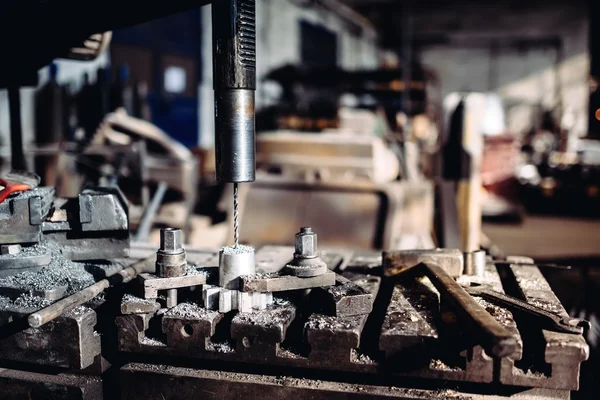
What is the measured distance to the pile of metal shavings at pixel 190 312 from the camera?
3.39 feet

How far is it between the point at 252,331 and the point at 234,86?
1.61ft

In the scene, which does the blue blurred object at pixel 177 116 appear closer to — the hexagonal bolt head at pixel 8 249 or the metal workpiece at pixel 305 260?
the hexagonal bolt head at pixel 8 249

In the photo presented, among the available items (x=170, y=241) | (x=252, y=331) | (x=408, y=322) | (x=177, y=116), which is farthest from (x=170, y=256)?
(x=177, y=116)

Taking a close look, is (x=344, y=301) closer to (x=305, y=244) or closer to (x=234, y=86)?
(x=305, y=244)

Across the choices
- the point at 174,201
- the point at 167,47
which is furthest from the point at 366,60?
the point at 174,201

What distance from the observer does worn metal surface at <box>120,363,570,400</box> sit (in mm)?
973

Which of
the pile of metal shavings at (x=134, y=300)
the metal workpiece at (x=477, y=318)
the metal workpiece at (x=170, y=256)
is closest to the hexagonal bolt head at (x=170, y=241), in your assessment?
the metal workpiece at (x=170, y=256)

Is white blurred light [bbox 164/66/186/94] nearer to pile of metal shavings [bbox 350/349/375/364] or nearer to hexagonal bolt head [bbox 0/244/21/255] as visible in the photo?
hexagonal bolt head [bbox 0/244/21/255]

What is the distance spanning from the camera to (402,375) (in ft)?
3.20

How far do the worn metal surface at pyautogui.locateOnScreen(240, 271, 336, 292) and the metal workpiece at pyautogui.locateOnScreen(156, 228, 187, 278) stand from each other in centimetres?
14

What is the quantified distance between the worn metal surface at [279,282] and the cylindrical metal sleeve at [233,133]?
21cm

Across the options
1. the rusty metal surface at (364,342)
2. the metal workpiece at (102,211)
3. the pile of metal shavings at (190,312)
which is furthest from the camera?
the metal workpiece at (102,211)

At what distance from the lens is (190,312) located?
1.05 metres

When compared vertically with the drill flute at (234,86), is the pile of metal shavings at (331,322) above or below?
below
